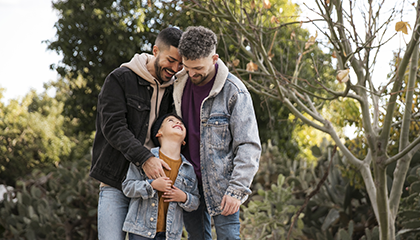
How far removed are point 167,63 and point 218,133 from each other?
50 cm

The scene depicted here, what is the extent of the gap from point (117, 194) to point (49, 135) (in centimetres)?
835

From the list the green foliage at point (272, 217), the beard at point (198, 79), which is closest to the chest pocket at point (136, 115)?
the beard at point (198, 79)

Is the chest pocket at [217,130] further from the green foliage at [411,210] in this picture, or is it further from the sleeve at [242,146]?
the green foliage at [411,210]

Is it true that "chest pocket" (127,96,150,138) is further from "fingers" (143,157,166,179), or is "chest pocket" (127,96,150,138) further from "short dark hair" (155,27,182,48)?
"short dark hair" (155,27,182,48)

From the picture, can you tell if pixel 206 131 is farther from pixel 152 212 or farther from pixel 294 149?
pixel 294 149

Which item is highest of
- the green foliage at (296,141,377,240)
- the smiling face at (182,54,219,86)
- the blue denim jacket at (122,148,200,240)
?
the smiling face at (182,54,219,86)

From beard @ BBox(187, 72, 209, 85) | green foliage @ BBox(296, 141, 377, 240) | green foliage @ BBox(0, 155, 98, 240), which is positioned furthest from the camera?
green foliage @ BBox(0, 155, 98, 240)

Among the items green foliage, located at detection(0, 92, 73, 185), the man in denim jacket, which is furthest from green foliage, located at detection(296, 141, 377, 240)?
green foliage, located at detection(0, 92, 73, 185)

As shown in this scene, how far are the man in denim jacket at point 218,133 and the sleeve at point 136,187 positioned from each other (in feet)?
1.02

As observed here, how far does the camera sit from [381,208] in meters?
3.22

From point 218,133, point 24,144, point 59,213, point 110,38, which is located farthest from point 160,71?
point 24,144

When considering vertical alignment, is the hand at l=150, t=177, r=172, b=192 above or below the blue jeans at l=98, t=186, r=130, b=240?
above

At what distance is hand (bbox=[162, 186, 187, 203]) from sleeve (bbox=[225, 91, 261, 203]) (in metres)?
0.25

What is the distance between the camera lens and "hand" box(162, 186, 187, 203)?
213cm
